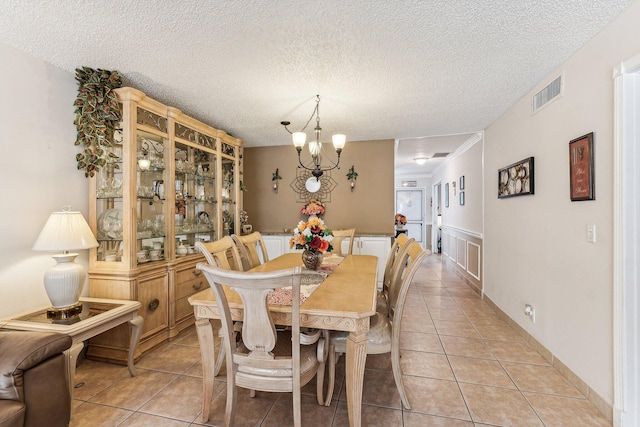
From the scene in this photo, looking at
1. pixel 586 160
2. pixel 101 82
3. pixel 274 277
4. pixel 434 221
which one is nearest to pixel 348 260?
pixel 274 277

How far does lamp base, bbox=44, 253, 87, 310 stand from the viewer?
1861 mm

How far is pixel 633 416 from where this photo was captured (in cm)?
159

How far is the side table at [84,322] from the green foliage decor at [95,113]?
1106 mm

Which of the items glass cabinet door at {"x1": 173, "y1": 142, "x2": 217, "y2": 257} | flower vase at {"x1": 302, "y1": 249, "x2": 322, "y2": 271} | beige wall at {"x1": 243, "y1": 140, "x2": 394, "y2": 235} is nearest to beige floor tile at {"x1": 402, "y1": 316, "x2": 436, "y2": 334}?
flower vase at {"x1": 302, "y1": 249, "x2": 322, "y2": 271}

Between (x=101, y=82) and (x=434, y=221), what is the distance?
8.33 m

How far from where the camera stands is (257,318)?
1.36 metres

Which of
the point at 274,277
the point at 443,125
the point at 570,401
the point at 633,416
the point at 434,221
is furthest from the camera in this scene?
the point at 434,221

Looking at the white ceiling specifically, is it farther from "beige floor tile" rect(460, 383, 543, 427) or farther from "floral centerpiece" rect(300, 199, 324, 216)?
"beige floor tile" rect(460, 383, 543, 427)

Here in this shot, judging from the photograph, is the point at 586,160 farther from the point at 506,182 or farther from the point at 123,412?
the point at 123,412

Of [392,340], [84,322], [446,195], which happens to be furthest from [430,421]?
[446,195]

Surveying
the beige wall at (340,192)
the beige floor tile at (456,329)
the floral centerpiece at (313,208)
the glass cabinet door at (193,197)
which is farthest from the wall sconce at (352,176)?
the beige floor tile at (456,329)

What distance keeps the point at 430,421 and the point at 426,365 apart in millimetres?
658

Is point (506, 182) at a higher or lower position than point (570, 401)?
higher

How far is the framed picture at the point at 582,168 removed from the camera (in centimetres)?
186
